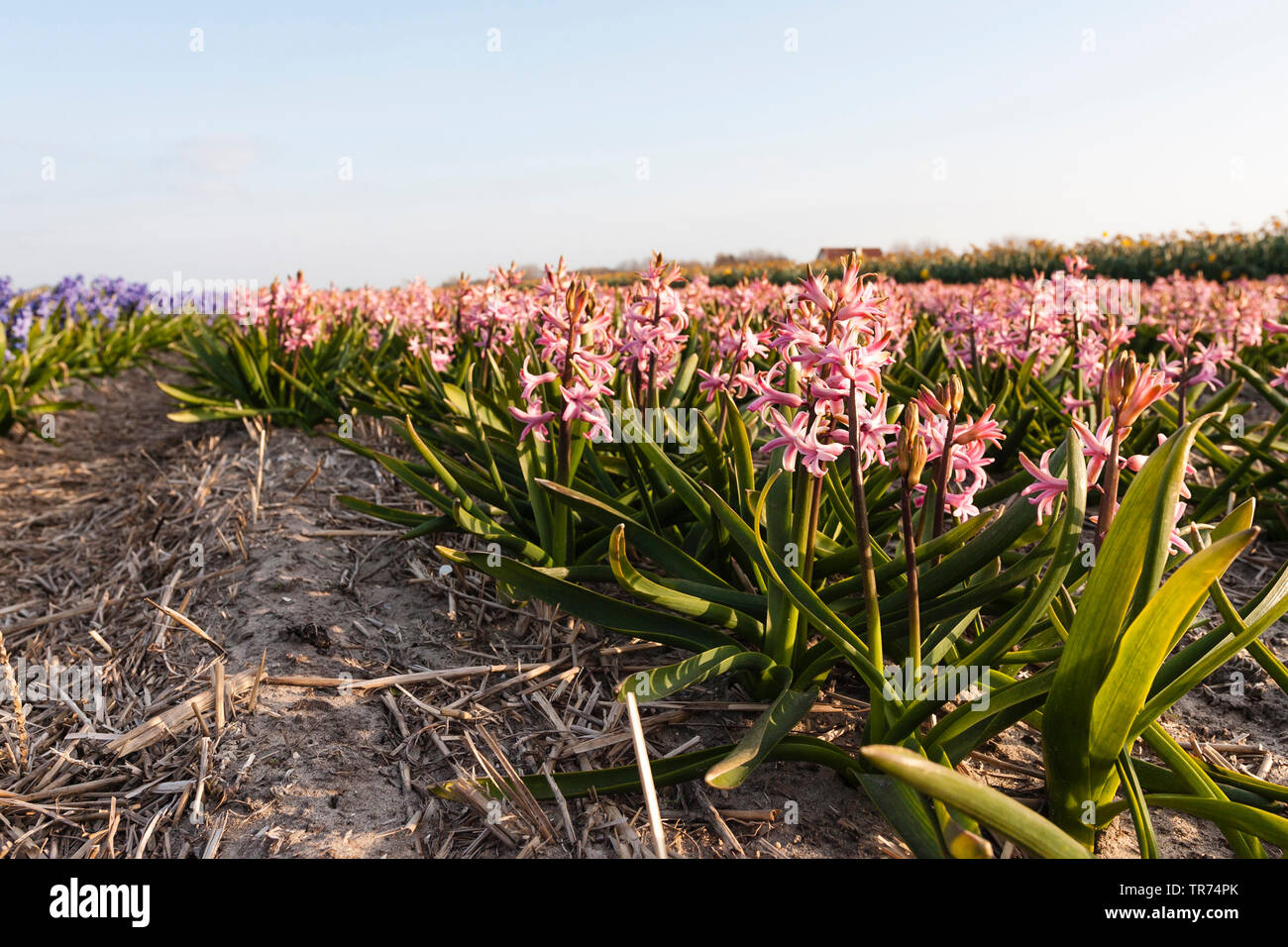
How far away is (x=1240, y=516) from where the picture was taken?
6.44 ft

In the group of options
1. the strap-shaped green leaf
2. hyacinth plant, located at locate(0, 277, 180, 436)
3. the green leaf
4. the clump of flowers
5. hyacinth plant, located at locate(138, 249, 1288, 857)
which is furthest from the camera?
hyacinth plant, located at locate(0, 277, 180, 436)

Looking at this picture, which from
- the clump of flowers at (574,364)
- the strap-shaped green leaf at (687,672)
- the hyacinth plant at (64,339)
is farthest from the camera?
the hyacinth plant at (64,339)

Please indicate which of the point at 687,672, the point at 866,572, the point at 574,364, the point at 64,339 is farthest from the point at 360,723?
the point at 64,339

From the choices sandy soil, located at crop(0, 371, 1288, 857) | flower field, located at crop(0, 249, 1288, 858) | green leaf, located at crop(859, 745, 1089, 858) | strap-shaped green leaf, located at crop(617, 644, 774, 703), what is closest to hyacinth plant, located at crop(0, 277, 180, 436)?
sandy soil, located at crop(0, 371, 1288, 857)

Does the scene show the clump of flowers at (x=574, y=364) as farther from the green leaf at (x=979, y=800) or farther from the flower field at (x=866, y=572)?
the green leaf at (x=979, y=800)

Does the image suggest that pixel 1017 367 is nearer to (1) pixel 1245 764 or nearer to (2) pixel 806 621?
(1) pixel 1245 764

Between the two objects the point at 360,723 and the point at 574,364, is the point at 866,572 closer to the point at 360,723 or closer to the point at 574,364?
the point at 574,364

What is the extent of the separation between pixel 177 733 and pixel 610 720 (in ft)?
4.56

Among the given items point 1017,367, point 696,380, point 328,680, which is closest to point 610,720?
point 328,680

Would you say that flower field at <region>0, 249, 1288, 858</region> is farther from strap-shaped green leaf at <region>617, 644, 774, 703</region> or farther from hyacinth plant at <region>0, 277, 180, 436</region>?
hyacinth plant at <region>0, 277, 180, 436</region>

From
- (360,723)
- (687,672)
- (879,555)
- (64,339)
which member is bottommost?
(360,723)

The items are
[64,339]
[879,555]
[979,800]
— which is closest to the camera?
[979,800]

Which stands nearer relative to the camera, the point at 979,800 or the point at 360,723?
the point at 979,800

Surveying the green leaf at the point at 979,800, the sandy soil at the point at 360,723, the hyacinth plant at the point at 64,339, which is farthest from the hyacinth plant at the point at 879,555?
the hyacinth plant at the point at 64,339
